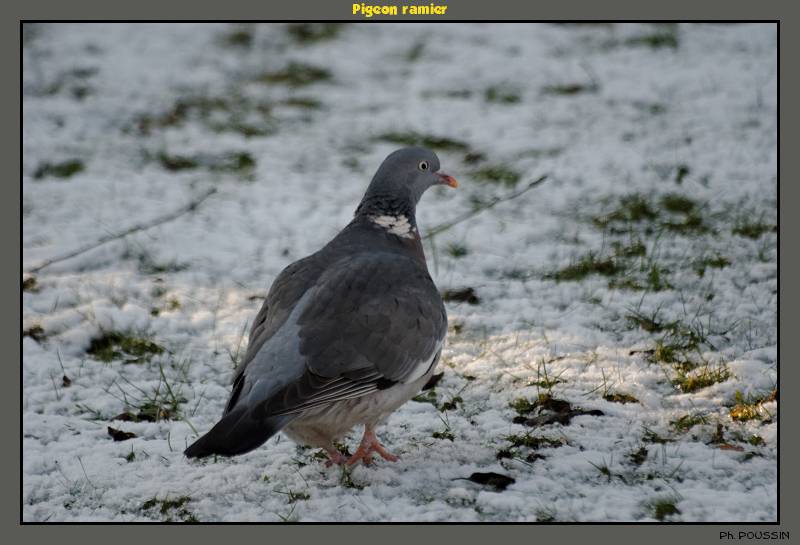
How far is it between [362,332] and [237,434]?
0.68 meters

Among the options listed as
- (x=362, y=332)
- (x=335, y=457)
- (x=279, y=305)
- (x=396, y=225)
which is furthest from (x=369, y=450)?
(x=396, y=225)

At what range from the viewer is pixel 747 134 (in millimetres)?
7258

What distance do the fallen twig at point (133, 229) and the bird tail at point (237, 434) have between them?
10.1ft

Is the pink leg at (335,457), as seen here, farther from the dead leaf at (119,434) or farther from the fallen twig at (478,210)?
the fallen twig at (478,210)

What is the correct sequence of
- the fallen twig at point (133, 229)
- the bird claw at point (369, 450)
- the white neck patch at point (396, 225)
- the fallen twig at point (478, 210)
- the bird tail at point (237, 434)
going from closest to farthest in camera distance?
the bird tail at point (237, 434), the bird claw at point (369, 450), the white neck patch at point (396, 225), the fallen twig at point (133, 229), the fallen twig at point (478, 210)

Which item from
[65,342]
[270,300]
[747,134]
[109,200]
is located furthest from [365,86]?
[270,300]

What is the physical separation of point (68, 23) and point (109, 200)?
13.7 feet

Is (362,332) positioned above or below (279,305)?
below

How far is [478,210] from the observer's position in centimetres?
663

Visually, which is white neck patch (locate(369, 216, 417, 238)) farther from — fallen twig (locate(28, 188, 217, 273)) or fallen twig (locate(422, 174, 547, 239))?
fallen twig (locate(28, 188, 217, 273))

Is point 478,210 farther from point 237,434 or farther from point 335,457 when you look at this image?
point 237,434

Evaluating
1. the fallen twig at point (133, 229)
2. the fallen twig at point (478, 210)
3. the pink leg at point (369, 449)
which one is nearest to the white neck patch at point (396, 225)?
the pink leg at point (369, 449)

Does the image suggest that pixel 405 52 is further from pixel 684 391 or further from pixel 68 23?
pixel 684 391

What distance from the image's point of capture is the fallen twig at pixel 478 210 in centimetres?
631
